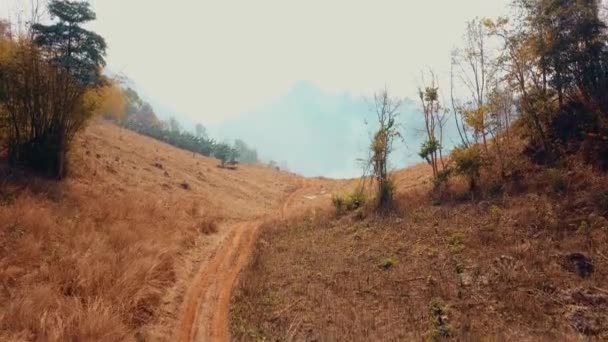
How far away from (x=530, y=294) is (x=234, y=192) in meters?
30.2

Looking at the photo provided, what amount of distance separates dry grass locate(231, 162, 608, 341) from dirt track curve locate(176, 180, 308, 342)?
0.44m

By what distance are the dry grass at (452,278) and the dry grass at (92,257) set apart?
2353 mm

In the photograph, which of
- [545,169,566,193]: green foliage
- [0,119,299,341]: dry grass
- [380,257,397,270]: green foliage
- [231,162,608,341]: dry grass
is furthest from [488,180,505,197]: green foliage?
[0,119,299,341]: dry grass

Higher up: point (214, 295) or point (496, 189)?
point (496, 189)

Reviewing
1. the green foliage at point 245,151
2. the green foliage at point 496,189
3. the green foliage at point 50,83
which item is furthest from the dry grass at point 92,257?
the green foliage at point 245,151

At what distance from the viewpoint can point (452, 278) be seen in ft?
33.6

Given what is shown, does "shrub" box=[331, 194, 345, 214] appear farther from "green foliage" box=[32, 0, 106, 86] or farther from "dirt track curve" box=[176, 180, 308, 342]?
"green foliage" box=[32, 0, 106, 86]

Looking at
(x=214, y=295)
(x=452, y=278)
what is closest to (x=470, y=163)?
(x=452, y=278)

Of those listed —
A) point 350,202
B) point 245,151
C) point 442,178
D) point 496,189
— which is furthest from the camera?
point 245,151

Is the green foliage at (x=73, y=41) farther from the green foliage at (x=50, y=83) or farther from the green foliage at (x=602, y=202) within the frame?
the green foliage at (x=602, y=202)

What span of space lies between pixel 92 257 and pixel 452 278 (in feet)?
31.8

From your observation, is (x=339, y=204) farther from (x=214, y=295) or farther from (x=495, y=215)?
(x=214, y=295)

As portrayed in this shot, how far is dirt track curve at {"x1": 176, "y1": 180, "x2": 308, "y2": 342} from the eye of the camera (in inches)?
356

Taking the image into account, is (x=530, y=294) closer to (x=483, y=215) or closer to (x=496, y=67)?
(x=483, y=215)
